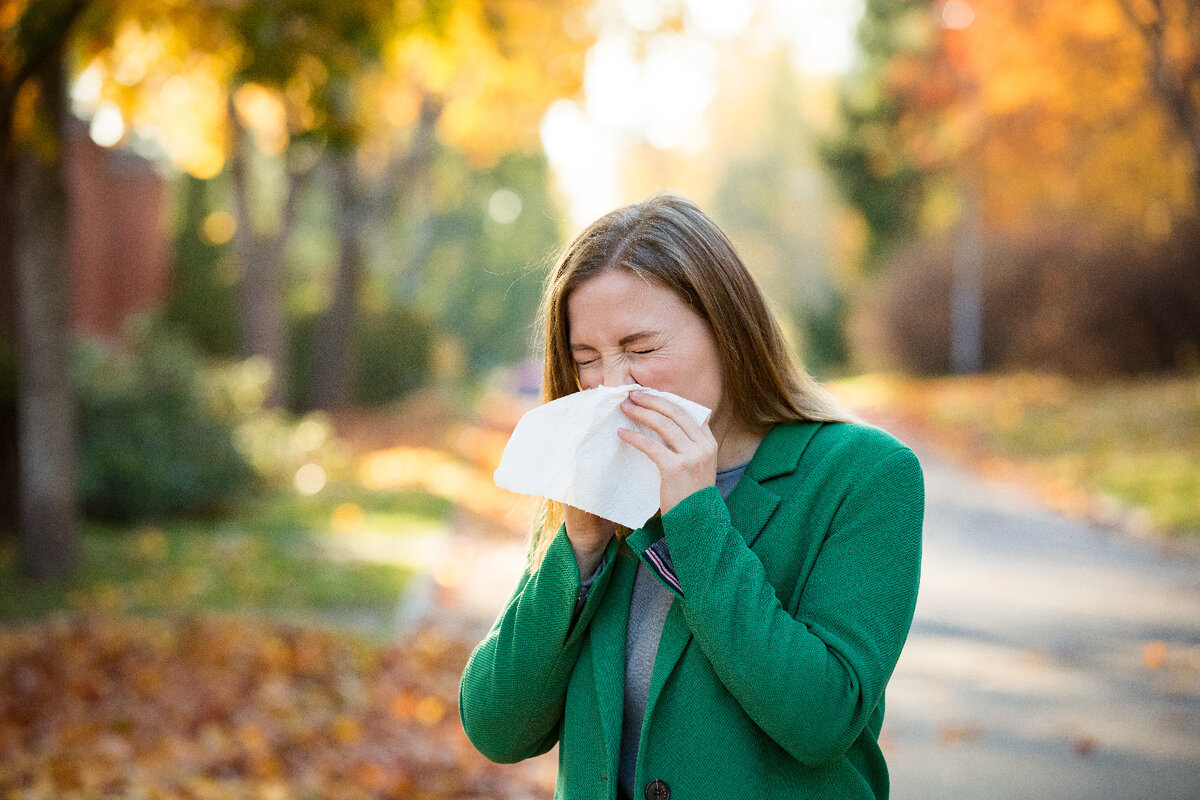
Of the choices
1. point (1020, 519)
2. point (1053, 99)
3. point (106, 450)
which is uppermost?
point (1053, 99)

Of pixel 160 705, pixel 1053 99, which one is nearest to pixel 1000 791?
pixel 160 705

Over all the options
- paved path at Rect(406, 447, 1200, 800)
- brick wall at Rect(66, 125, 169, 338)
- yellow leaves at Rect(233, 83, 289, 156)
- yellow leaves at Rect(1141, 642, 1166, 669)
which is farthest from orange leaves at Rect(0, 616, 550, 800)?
brick wall at Rect(66, 125, 169, 338)

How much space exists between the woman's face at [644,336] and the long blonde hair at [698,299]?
22 millimetres

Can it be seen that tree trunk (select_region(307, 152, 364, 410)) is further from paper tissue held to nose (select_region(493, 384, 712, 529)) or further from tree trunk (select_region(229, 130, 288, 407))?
paper tissue held to nose (select_region(493, 384, 712, 529))

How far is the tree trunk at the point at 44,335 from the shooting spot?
7410mm

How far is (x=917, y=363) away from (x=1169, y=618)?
69.1 ft

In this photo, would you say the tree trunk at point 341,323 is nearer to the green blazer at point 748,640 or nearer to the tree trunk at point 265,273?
the tree trunk at point 265,273

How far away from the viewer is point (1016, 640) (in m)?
7.13

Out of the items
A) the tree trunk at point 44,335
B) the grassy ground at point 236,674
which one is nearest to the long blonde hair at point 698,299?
the grassy ground at point 236,674

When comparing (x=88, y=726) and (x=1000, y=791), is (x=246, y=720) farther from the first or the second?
(x=1000, y=791)

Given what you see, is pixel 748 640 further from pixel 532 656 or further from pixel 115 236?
pixel 115 236

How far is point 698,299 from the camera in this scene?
195 centimetres

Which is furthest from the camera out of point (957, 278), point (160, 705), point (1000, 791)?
point (957, 278)

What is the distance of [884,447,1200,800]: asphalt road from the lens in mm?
5035
